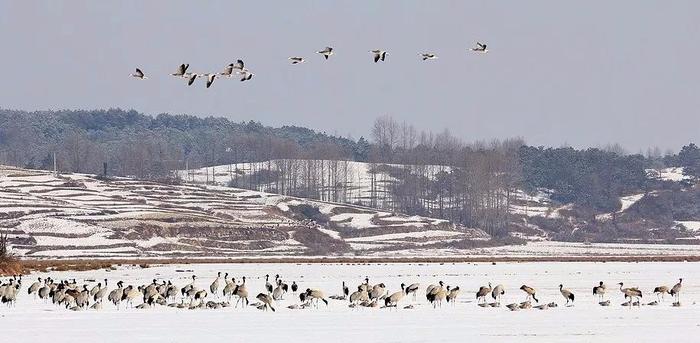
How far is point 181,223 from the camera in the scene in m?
100

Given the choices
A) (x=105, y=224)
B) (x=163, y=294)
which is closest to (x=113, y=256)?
(x=105, y=224)

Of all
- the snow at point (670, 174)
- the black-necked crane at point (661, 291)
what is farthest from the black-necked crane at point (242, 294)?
the snow at point (670, 174)

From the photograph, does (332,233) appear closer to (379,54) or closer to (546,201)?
(546,201)

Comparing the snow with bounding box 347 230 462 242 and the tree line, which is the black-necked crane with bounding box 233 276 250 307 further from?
the tree line

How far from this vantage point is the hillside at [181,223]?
9000 cm

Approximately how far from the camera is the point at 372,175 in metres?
163

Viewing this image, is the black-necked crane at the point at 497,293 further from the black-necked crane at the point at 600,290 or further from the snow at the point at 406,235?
the snow at the point at 406,235

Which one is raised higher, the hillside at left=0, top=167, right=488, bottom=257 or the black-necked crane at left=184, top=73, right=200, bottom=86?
the black-necked crane at left=184, top=73, right=200, bottom=86

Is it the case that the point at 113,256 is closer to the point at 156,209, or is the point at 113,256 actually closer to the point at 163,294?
the point at 156,209

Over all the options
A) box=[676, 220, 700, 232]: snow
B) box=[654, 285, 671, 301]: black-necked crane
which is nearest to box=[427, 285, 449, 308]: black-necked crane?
box=[654, 285, 671, 301]: black-necked crane

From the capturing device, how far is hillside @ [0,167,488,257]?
90000 mm

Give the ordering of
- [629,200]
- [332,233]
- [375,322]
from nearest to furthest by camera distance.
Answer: [375,322] < [332,233] < [629,200]

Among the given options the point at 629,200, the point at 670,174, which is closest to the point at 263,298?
the point at 629,200

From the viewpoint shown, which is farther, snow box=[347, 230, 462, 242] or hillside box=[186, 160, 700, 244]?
hillside box=[186, 160, 700, 244]
